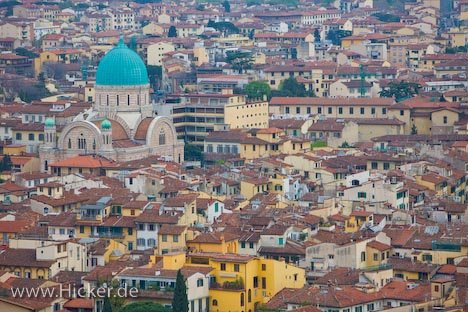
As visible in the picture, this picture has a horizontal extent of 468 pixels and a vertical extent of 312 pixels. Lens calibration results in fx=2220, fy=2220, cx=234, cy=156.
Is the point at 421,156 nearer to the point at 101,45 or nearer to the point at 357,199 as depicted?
the point at 357,199

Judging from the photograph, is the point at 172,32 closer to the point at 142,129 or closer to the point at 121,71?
the point at 121,71

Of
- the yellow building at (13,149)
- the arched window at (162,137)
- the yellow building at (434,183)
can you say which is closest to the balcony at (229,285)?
the yellow building at (434,183)

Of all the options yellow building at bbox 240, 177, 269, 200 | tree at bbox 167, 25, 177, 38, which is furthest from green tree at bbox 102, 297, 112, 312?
tree at bbox 167, 25, 177, 38

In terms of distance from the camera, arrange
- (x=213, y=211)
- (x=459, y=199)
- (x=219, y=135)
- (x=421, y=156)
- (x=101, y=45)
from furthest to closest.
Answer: (x=101, y=45), (x=219, y=135), (x=421, y=156), (x=459, y=199), (x=213, y=211)

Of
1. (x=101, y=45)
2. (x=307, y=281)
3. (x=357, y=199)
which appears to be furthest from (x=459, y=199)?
(x=101, y=45)

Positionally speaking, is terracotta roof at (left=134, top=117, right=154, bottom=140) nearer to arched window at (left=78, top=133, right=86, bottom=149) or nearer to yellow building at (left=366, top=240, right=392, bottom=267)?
arched window at (left=78, top=133, right=86, bottom=149)

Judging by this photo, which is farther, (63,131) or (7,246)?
(63,131)

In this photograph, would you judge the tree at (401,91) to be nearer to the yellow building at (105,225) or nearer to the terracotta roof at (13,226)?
the yellow building at (105,225)
